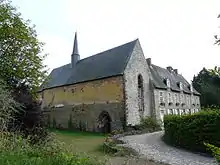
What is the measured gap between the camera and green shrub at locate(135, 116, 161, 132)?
25.3 meters

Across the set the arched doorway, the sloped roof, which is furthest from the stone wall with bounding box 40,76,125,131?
the sloped roof

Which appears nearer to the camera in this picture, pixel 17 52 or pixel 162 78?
pixel 17 52

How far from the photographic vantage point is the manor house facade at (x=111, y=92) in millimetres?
25938

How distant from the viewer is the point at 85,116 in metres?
29.0

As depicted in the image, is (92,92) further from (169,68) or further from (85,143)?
(169,68)

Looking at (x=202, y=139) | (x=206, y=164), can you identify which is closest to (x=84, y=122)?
(x=202, y=139)

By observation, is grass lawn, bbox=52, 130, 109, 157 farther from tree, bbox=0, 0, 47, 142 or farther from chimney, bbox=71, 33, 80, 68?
chimney, bbox=71, 33, 80, 68

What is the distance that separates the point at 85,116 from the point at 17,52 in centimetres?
1310

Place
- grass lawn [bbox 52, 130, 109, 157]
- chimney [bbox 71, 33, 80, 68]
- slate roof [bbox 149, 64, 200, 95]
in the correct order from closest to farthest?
grass lawn [bbox 52, 130, 109, 157], slate roof [bbox 149, 64, 200, 95], chimney [bbox 71, 33, 80, 68]

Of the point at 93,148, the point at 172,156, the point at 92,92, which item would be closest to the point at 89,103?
the point at 92,92

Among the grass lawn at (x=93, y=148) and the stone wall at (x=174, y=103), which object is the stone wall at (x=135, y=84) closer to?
the stone wall at (x=174, y=103)

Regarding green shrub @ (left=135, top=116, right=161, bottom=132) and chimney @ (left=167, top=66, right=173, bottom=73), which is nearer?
green shrub @ (left=135, top=116, right=161, bottom=132)

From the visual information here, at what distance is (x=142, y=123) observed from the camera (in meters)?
26.0

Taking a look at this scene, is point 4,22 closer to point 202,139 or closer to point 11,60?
point 11,60
